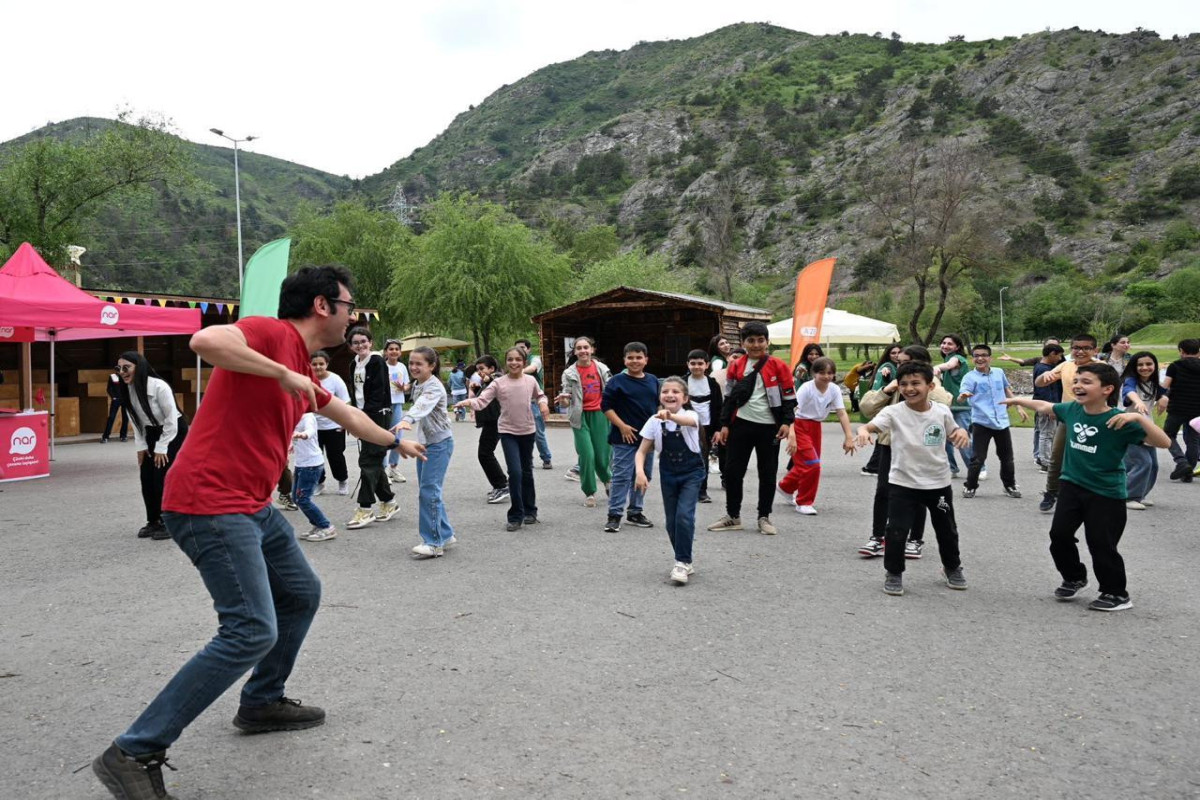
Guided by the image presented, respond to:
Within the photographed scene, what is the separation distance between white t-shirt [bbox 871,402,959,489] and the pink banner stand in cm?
1266

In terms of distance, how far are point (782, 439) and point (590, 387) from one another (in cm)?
267

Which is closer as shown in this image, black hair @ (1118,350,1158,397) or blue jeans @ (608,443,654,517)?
blue jeans @ (608,443,654,517)

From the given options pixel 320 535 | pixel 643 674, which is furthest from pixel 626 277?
pixel 643 674

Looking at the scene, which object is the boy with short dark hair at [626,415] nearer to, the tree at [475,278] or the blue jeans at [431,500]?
the blue jeans at [431,500]

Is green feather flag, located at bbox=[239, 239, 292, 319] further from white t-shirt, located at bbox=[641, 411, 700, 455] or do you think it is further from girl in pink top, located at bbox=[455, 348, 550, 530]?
white t-shirt, located at bbox=[641, 411, 700, 455]

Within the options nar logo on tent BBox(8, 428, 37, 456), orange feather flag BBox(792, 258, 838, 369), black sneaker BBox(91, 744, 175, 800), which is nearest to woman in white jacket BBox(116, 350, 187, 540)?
black sneaker BBox(91, 744, 175, 800)

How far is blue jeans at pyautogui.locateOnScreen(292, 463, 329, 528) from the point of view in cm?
768

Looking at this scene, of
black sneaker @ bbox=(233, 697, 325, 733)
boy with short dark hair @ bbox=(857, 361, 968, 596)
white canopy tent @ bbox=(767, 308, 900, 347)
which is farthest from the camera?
white canopy tent @ bbox=(767, 308, 900, 347)

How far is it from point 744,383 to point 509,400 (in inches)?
91.1

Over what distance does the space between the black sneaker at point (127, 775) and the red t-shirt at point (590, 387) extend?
7.37 meters

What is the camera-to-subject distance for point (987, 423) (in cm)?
983

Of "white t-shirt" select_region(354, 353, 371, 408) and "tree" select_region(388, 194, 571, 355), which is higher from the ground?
"tree" select_region(388, 194, 571, 355)

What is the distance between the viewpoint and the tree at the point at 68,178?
28.5m

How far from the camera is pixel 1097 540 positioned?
17.1 ft
